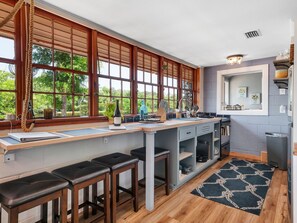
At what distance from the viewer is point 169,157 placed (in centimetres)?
256

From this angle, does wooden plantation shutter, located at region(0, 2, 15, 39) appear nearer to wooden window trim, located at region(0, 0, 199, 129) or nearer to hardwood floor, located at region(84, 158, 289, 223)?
wooden window trim, located at region(0, 0, 199, 129)

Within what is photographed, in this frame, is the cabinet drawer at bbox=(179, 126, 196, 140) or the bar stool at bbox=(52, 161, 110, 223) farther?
the cabinet drawer at bbox=(179, 126, 196, 140)

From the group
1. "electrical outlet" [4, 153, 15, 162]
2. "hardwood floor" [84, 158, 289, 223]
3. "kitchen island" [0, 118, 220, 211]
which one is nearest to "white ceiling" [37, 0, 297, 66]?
"kitchen island" [0, 118, 220, 211]

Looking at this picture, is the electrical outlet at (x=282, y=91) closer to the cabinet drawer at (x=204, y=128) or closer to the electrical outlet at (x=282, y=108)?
the electrical outlet at (x=282, y=108)

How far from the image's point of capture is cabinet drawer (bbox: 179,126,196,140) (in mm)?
2641

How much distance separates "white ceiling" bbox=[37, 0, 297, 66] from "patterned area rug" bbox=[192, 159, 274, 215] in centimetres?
209

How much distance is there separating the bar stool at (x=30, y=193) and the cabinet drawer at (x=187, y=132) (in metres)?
1.67

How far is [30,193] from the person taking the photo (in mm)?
1211

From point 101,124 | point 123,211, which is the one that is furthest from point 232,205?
point 101,124

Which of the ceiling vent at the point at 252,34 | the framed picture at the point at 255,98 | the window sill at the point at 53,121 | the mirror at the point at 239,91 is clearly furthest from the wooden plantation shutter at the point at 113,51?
the framed picture at the point at 255,98

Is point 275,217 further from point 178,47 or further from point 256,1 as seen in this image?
point 178,47

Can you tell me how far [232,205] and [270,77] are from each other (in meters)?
3.04

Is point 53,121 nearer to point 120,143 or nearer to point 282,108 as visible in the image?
point 120,143

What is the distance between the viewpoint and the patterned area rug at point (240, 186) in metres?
2.31
